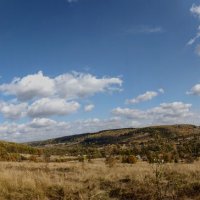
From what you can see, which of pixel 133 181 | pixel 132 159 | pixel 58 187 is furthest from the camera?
pixel 132 159

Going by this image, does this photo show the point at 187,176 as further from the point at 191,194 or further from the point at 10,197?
the point at 10,197

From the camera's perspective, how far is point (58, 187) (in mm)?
11180

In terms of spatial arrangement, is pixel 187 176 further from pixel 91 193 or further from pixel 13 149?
pixel 13 149

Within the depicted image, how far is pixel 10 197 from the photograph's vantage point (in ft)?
34.2

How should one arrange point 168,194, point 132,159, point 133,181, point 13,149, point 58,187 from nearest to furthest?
1. point 168,194
2. point 58,187
3. point 133,181
4. point 132,159
5. point 13,149

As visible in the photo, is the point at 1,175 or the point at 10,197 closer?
the point at 10,197

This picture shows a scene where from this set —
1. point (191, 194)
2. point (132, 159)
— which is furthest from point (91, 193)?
point (132, 159)

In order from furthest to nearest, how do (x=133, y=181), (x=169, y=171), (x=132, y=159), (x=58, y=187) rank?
(x=132, y=159)
(x=169, y=171)
(x=133, y=181)
(x=58, y=187)

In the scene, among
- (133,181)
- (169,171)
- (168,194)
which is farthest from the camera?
(169,171)

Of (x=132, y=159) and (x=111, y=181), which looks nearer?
(x=111, y=181)

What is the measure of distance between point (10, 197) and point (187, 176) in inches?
230

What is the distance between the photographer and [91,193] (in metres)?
10.4

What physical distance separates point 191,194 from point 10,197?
199 inches

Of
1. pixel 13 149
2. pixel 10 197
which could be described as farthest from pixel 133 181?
pixel 13 149
